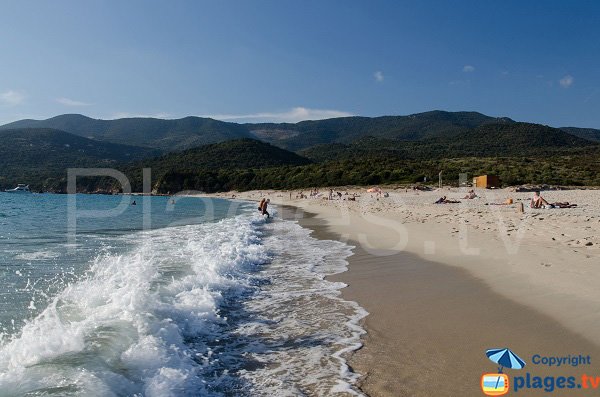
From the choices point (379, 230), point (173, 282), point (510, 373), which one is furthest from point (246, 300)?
point (379, 230)

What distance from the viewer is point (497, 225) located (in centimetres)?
1433

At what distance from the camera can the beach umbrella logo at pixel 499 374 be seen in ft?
12.8

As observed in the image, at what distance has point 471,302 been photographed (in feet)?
22.2

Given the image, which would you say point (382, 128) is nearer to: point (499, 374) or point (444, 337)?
point (444, 337)

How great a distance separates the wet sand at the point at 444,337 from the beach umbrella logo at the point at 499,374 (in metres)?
0.07

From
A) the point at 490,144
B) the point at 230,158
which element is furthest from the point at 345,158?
the point at 490,144

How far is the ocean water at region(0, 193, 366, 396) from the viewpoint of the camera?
4.12 meters

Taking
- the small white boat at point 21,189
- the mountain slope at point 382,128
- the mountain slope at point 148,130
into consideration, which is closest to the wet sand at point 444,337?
the small white boat at point 21,189

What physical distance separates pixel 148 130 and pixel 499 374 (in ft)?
652

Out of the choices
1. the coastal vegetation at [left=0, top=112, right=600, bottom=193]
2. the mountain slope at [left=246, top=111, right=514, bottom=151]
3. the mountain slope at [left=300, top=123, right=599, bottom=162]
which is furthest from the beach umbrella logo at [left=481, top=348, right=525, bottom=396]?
the mountain slope at [left=246, top=111, right=514, bottom=151]

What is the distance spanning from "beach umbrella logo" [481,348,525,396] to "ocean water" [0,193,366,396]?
3.92ft

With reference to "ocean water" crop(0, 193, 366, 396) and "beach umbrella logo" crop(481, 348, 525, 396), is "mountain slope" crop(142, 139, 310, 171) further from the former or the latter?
"beach umbrella logo" crop(481, 348, 525, 396)

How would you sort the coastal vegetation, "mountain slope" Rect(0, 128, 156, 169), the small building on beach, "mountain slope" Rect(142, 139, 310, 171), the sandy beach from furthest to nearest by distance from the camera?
"mountain slope" Rect(0, 128, 156, 169) → "mountain slope" Rect(142, 139, 310, 171) → the coastal vegetation → the small building on beach → the sandy beach

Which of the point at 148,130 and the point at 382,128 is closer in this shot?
the point at 382,128
